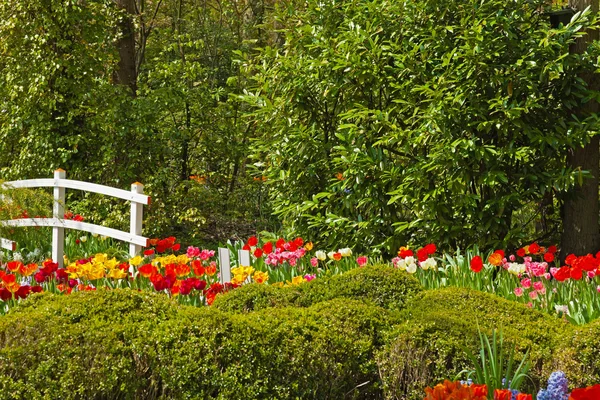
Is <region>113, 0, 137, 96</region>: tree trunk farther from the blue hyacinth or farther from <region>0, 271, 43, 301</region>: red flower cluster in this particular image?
the blue hyacinth

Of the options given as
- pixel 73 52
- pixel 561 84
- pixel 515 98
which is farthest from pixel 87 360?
pixel 73 52

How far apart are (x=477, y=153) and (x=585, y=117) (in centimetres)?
102

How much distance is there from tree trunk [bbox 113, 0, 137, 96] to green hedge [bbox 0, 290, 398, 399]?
7.53 metres

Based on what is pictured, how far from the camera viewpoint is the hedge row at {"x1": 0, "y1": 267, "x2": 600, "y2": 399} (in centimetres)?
291

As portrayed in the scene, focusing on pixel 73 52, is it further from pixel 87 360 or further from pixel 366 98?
pixel 87 360

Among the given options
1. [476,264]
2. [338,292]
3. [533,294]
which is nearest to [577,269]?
[533,294]

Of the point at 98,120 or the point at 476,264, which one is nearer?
the point at 476,264

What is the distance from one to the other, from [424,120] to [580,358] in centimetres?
302

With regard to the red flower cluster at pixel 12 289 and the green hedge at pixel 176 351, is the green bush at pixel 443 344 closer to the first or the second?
the green hedge at pixel 176 351

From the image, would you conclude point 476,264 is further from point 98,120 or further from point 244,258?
point 98,120

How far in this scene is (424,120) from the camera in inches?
232

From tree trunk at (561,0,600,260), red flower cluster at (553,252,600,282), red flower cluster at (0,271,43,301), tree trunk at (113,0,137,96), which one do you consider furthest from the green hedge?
tree trunk at (113,0,137,96)

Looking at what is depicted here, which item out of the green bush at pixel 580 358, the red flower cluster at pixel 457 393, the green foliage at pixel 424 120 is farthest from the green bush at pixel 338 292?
the green foliage at pixel 424 120

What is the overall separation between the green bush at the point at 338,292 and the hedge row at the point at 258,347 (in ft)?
0.30
